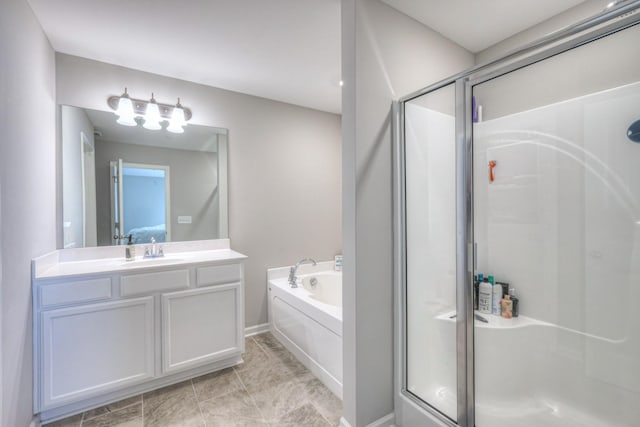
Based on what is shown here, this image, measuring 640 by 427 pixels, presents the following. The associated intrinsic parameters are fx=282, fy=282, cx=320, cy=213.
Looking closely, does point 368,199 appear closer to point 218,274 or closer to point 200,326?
point 218,274

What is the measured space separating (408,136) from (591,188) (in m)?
1.04

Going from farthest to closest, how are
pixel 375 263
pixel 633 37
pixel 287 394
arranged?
1. pixel 287 394
2. pixel 375 263
3. pixel 633 37

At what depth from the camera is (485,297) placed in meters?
1.94

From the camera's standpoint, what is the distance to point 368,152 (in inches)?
61.4

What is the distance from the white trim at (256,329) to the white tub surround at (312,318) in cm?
8

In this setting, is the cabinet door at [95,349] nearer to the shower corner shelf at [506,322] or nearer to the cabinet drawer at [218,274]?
the cabinet drawer at [218,274]

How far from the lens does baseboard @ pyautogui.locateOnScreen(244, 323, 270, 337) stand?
286cm

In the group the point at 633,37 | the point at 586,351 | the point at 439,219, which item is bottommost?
the point at 586,351

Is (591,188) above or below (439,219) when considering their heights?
above

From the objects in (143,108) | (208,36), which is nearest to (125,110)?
(143,108)

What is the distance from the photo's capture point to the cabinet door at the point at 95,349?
1672 millimetres

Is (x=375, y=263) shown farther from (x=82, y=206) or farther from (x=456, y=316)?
(x=82, y=206)

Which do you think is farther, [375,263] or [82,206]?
[82,206]

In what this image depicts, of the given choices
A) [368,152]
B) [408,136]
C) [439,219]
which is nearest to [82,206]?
[368,152]
